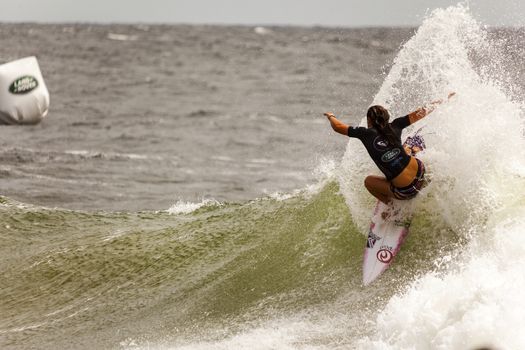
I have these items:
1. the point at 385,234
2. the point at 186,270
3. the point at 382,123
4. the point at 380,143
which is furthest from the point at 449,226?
the point at 186,270

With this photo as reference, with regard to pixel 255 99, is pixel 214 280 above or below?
above

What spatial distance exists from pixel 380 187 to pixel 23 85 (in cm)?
921

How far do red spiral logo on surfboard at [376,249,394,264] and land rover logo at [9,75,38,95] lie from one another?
914cm

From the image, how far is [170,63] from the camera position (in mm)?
61188

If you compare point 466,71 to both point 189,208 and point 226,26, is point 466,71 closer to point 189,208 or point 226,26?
point 189,208

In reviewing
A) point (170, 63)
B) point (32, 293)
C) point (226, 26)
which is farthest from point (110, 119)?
point (226, 26)

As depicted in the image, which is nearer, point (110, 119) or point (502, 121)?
point (502, 121)

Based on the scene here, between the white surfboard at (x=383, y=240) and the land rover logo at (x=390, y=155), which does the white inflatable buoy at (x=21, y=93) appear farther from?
the land rover logo at (x=390, y=155)

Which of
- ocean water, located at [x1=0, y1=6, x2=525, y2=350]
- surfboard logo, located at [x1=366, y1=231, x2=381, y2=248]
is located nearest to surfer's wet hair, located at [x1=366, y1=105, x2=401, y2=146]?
ocean water, located at [x1=0, y1=6, x2=525, y2=350]

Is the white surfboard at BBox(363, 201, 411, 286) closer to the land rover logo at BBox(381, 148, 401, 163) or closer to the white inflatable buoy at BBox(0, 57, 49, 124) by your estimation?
the land rover logo at BBox(381, 148, 401, 163)

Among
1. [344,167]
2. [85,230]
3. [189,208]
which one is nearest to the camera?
[344,167]

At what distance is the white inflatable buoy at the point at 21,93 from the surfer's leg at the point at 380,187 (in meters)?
8.89

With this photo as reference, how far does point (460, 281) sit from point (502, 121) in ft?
9.49

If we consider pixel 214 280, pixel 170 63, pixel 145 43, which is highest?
pixel 214 280
